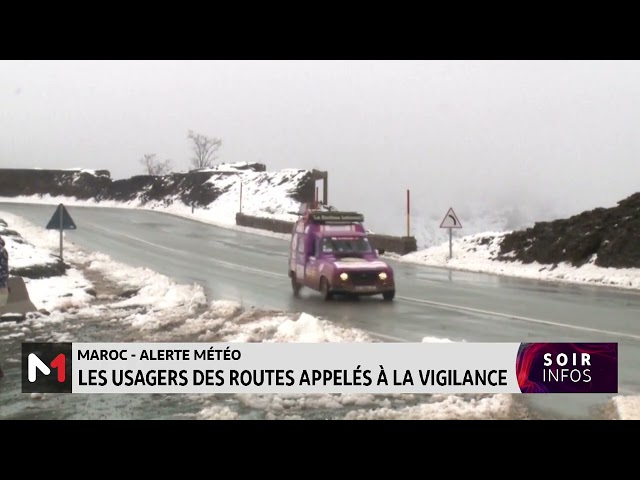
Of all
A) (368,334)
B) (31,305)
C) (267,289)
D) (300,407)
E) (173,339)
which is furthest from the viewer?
(267,289)

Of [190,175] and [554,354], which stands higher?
[190,175]

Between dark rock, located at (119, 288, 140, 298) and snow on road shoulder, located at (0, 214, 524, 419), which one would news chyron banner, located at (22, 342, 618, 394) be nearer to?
snow on road shoulder, located at (0, 214, 524, 419)

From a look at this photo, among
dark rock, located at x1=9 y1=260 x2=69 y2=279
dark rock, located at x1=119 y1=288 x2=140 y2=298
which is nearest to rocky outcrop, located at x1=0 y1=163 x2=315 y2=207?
dark rock, located at x1=9 y1=260 x2=69 y2=279

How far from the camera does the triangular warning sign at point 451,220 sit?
23688mm

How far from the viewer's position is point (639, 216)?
20594 millimetres

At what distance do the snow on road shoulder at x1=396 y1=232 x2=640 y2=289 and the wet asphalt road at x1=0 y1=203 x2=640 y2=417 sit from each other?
1077mm

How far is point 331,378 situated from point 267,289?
35.4ft

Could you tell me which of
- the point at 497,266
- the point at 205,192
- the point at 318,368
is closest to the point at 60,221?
the point at 318,368

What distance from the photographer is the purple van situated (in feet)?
47.1

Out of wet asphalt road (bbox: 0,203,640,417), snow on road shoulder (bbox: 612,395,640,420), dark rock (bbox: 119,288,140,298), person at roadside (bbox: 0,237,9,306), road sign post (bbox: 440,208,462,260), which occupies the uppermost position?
road sign post (bbox: 440,208,462,260)

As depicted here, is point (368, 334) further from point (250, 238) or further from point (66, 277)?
point (250, 238)

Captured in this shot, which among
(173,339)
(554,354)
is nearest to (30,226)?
(173,339)

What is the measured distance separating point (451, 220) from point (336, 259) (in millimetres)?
9910

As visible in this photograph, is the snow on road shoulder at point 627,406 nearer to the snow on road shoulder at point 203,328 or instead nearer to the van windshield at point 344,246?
the snow on road shoulder at point 203,328
